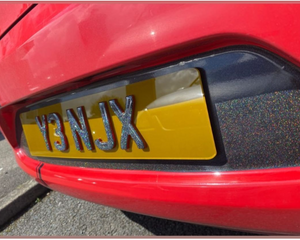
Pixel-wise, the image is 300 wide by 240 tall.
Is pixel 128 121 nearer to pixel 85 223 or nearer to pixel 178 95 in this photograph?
pixel 178 95

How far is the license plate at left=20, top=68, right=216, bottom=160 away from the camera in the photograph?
27.0 inches

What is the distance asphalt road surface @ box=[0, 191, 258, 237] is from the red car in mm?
589

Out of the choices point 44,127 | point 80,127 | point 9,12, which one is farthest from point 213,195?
point 9,12

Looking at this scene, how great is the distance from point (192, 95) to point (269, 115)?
0.69ft

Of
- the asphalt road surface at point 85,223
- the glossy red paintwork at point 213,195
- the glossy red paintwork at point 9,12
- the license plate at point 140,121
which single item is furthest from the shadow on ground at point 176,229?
the glossy red paintwork at point 9,12

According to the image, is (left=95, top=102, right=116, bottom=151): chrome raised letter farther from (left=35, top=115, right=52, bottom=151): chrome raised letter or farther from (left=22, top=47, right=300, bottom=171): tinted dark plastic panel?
(left=35, top=115, right=52, bottom=151): chrome raised letter

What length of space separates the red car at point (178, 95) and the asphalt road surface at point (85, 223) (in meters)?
0.59

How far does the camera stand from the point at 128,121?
78cm

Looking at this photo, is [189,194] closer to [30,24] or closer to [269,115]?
[269,115]

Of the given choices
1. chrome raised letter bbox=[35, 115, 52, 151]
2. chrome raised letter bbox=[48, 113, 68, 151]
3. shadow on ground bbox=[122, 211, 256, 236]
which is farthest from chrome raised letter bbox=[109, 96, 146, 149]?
shadow on ground bbox=[122, 211, 256, 236]

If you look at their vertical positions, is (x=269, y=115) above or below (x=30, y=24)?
below

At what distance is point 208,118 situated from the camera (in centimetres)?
67

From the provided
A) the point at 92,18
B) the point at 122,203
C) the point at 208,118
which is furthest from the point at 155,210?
the point at 92,18

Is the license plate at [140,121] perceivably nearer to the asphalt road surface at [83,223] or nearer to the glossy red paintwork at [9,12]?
the glossy red paintwork at [9,12]
